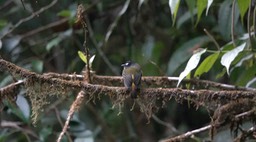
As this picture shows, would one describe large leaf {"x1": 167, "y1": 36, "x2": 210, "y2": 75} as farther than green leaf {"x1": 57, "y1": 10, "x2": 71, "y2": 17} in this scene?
No

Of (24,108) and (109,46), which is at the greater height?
(109,46)

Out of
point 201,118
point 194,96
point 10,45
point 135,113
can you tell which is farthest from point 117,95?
point 201,118

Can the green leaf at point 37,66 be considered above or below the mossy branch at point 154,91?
above

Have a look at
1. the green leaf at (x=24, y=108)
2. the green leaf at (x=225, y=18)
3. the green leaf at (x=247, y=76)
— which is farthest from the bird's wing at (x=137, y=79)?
the green leaf at (x=225, y=18)

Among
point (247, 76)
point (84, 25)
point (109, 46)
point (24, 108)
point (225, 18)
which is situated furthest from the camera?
point (109, 46)

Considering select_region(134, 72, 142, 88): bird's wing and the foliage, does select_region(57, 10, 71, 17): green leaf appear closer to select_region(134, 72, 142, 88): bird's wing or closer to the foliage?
the foliage

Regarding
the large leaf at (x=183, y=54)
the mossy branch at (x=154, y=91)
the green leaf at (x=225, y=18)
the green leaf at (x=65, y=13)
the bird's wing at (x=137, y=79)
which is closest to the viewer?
the mossy branch at (x=154, y=91)

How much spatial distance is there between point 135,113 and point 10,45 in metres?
1.13

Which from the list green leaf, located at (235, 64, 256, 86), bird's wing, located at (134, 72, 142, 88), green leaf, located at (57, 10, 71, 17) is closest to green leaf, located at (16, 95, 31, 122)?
bird's wing, located at (134, 72, 142, 88)

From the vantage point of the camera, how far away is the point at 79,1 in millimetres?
2635

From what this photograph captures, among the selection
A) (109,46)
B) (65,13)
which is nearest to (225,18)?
(65,13)

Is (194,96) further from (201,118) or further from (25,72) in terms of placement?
(201,118)

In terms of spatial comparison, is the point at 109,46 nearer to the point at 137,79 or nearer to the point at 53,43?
the point at 53,43

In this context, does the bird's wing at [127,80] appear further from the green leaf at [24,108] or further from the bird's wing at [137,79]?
the green leaf at [24,108]
